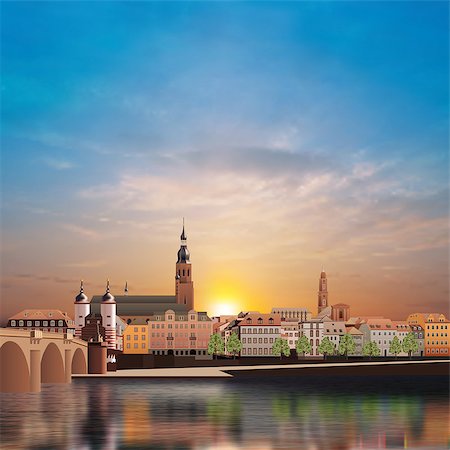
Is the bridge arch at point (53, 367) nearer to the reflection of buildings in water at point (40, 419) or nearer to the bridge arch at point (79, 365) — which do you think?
the reflection of buildings in water at point (40, 419)

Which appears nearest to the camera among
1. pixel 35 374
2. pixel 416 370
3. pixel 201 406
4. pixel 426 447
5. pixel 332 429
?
pixel 426 447

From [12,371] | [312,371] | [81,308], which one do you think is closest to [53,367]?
[12,371]

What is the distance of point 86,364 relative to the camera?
12394 centimetres

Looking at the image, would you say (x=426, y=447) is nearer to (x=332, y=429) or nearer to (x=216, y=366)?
(x=332, y=429)

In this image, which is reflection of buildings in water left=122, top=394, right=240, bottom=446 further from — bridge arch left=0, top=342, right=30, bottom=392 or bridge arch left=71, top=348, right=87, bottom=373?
bridge arch left=71, top=348, right=87, bottom=373

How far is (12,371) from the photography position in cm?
8025

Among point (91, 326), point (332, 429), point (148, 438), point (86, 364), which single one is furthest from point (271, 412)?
point (91, 326)

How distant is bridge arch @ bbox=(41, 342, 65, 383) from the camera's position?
3905 inches

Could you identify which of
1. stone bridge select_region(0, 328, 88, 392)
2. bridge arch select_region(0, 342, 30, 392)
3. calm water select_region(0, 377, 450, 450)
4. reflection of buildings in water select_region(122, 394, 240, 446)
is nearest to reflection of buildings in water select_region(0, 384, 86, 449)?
calm water select_region(0, 377, 450, 450)

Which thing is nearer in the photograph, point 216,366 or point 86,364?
point 86,364

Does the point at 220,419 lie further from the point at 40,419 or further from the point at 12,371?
the point at 12,371

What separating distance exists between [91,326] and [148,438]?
92095 mm

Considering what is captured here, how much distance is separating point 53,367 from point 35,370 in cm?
2006

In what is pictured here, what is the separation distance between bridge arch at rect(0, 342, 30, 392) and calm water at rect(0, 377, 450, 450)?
7.14 ft
